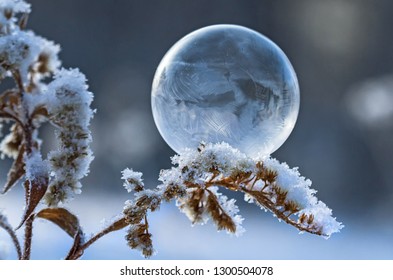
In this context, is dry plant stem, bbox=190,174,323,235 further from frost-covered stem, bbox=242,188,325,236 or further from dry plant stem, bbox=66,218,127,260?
dry plant stem, bbox=66,218,127,260

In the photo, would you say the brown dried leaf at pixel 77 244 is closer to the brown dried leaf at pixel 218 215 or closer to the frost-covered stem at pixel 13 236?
the frost-covered stem at pixel 13 236

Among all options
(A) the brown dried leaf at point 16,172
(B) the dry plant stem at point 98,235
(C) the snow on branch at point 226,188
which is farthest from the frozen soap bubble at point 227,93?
(A) the brown dried leaf at point 16,172

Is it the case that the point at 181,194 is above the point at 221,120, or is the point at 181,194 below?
below

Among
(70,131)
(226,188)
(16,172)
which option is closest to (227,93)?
(226,188)

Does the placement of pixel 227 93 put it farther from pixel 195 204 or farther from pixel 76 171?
pixel 76 171
